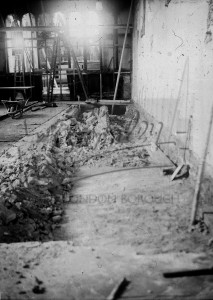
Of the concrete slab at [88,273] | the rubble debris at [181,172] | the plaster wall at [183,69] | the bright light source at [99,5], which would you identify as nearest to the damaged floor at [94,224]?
the concrete slab at [88,273]

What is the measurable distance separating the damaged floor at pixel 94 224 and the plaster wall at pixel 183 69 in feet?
2.66

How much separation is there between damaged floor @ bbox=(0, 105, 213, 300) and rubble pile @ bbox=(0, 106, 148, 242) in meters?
0.02

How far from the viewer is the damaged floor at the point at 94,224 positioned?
6.56 ft

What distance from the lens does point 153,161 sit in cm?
570

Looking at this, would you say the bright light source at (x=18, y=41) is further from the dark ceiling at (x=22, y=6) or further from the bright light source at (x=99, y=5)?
the bright light source at (x=99, y=5)

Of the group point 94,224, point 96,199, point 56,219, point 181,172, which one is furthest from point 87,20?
point 94,224

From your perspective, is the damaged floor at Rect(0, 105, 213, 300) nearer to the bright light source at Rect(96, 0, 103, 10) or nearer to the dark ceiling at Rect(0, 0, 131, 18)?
the bright light source at Rect(96, 0, 103, 10)

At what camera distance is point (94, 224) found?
3.54 meters

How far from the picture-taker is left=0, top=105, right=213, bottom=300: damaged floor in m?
2.00

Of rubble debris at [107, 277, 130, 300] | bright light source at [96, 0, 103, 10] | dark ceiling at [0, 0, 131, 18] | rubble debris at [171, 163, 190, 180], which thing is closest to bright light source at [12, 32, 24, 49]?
dark ceiling at [0, 0, 131, 18]

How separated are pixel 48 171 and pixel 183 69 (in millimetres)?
2890

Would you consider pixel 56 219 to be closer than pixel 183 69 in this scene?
Yes

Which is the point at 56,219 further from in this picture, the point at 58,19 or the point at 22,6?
the point at 58,19

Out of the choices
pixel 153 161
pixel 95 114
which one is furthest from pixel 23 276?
pixel 95 114
